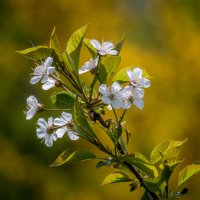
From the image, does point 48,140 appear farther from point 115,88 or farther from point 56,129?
point 115,88

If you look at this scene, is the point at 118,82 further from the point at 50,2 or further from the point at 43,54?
the point at 50,2

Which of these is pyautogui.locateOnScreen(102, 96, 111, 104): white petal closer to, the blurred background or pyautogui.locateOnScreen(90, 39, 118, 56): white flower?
pyautogui.locateOnScreen(90, 39, 118, 56): white flower

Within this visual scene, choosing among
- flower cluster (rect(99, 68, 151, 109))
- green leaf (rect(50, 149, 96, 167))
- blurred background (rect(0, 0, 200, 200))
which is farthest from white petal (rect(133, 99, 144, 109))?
blurred background (rect(0, 0, 200, 200))

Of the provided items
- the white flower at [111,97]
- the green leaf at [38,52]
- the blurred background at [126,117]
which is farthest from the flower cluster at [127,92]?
the blurred background at [126,117]

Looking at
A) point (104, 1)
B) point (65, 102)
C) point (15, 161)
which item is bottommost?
point (15, 161)

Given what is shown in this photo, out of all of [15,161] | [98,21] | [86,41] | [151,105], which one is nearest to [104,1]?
[98,21]
